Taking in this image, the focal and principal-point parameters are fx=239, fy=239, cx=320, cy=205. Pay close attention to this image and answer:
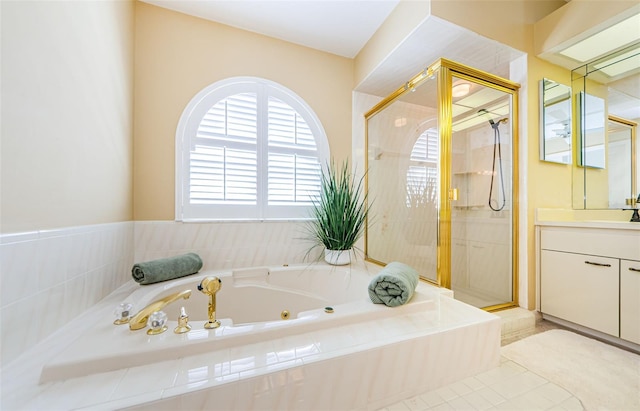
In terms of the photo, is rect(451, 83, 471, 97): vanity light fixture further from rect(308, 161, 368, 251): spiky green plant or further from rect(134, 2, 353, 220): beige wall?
rect(134, 2, 353, 220): beige wall

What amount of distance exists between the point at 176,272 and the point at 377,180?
188cm

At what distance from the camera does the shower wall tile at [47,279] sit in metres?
0.78

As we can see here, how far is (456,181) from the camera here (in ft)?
5.82

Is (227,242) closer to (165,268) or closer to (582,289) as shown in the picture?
(165,268)

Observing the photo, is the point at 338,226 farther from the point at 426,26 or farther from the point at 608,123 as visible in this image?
the point at 608,123

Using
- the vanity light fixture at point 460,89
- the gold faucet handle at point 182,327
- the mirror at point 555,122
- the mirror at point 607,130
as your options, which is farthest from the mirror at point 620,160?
the gold faucet handle at point 182,327

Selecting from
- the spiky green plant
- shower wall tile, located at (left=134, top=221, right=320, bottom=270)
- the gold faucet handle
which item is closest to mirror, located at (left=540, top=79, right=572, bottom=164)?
→ the spiky green plant

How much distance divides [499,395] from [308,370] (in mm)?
814

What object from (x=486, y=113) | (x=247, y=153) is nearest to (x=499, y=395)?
(x=486, y=113)

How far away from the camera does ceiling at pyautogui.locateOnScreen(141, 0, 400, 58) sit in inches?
70.5

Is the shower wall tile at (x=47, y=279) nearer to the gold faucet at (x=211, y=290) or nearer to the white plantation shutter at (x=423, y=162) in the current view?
the gold faucet at (x=211, y=290)

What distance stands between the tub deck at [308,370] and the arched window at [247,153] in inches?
39.7

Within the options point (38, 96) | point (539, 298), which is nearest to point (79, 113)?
point (38, 96)

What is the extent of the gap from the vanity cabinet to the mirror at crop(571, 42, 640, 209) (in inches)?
22.2
